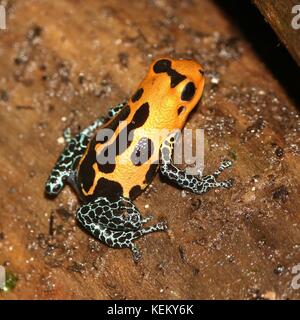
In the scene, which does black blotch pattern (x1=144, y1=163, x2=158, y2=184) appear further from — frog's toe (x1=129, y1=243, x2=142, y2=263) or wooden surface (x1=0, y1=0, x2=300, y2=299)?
frog's toe (x1=129, y1=243, x2=142, y2=263)

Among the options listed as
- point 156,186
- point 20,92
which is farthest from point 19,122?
point 156,186

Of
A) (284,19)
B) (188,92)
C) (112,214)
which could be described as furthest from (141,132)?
(284,19)

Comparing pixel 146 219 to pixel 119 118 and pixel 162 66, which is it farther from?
pixel 162 66

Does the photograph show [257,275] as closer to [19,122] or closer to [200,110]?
[200,110]

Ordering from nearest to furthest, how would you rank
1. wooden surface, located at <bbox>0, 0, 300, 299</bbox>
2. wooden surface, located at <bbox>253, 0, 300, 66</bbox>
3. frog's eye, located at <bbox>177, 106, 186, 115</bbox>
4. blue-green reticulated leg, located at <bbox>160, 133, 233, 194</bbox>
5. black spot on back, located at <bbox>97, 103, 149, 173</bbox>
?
wooden surface, located at <bbox>253, 0, 300, 66</bbox>, wooden surface, located at <bbox>0, 0, 300, 299</bbox>, blue-green reticulated leg, located at <bbox>160, 133, 233, 194</bbox>, black spot on back, located at <bbox>97, 103, 149, 173</bbox>, frog's eye, located at <bbox>177, 106, 186, 115</bbox>

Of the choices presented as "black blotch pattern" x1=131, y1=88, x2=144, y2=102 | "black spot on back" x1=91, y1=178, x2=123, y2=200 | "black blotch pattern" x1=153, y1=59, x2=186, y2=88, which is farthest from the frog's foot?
"black blotch pattern" x1=153, y1=59, x2=186, y2=88
